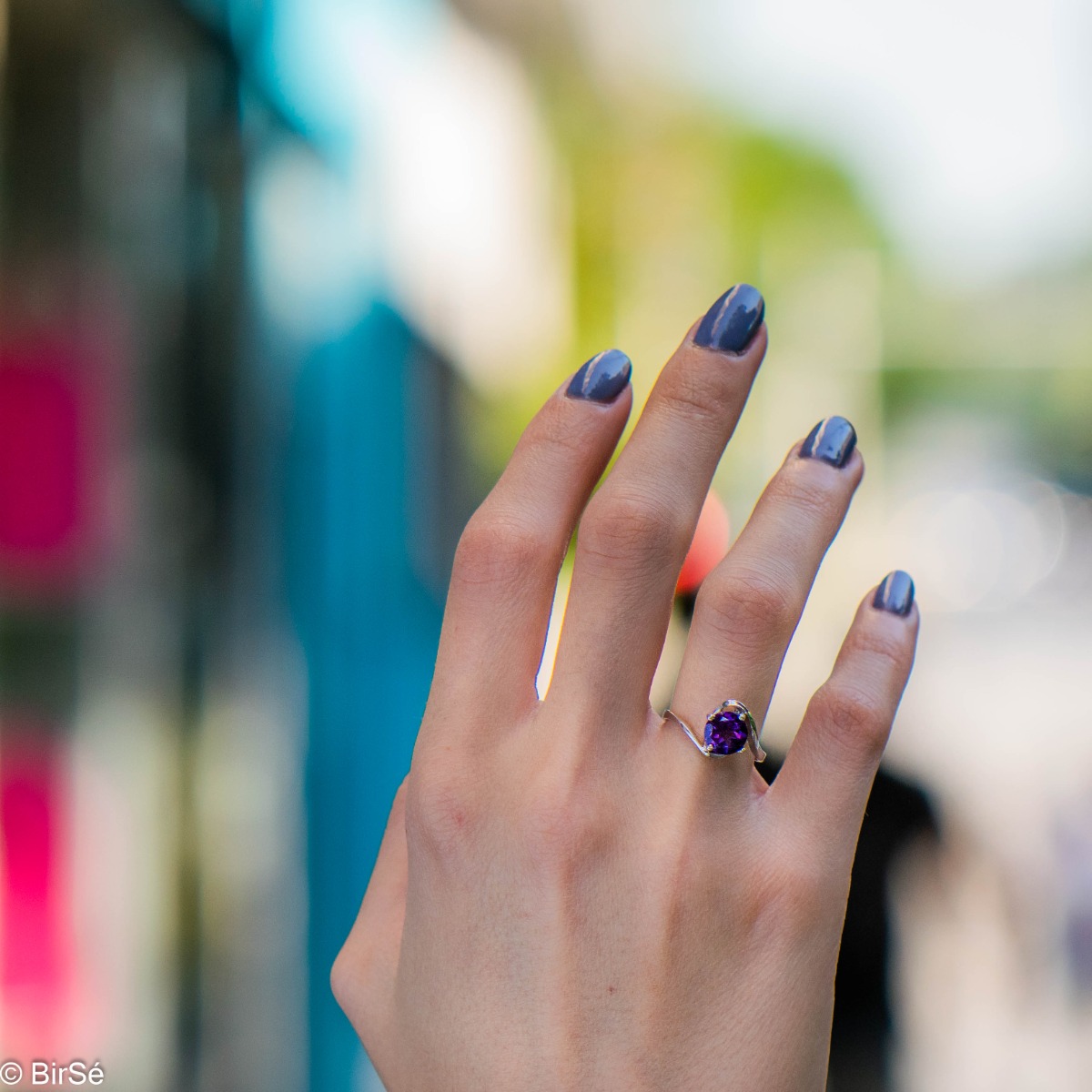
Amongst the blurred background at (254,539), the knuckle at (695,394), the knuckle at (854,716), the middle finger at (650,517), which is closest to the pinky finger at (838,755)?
the knuckle at (854,716)

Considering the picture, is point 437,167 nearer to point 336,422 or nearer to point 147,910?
point 336,422

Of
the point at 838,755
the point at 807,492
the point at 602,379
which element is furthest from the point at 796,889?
the point at 602,379

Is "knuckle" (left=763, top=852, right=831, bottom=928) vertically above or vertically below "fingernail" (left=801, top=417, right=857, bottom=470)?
below

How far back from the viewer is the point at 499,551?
81cm

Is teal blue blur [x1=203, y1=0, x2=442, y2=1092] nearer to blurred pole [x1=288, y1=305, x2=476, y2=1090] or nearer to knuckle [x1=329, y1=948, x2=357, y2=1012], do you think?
blurred pole [x1=288, y1=305, x2=476, y2=1090]

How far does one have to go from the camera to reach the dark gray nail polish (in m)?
0.86

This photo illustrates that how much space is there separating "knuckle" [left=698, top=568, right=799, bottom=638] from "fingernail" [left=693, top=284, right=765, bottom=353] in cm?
21

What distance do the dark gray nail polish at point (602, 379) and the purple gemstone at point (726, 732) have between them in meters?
0.28

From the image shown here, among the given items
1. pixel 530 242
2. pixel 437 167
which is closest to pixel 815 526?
pixel 437 167

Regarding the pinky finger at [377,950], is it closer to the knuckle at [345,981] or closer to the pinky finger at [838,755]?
the knuckle at [345,981]

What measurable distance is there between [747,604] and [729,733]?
0.34ft

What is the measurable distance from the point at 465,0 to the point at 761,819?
12.1 feet

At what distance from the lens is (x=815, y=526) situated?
856 mm

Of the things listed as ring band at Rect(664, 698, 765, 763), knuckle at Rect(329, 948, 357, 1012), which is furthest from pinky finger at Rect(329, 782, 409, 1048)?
ring band at Rect(664, 698, 765, 763)
